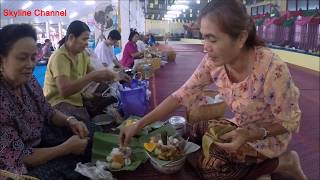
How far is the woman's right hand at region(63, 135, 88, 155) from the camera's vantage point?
1629mm

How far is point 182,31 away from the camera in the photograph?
2666 centimetres

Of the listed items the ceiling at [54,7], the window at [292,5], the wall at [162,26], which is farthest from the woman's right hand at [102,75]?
the wall at [162,26]

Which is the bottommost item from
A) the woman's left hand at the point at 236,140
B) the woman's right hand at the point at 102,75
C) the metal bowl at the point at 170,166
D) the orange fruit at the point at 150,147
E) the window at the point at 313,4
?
the metal bowl at the point at 170,166

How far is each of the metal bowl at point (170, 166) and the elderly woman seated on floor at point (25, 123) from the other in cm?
41

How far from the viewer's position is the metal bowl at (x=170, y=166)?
1.61 meters

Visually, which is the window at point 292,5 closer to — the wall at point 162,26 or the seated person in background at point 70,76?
the seated person in background at point 70,76

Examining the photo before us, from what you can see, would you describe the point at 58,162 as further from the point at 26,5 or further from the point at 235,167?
the point at 26,5

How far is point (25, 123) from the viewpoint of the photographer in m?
1.53

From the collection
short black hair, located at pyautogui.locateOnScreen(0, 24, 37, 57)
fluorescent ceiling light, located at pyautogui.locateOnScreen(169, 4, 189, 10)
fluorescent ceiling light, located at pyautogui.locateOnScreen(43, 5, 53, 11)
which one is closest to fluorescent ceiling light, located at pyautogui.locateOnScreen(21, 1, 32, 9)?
fluorescent ceiling light, located at pyautogui.locateOnScreen(43, 5, 53, 11)

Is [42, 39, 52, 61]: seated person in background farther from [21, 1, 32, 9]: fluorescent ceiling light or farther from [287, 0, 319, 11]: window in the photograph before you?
[287, 0, 319, 11]: window

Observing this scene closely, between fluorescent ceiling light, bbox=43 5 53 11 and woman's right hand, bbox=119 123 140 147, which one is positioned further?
fluorescent ceiling light, bbox=43 5 53 11

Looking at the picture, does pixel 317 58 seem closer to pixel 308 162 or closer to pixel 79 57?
pixel 308 162

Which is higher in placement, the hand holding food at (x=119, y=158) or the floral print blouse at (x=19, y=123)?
the floral print blouse at (x=19, y=123)

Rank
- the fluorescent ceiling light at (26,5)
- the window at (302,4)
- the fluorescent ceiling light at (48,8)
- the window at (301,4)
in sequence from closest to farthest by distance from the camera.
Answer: the fluorescent ceiling light at (26,5) < the fluorescent ceiling light at (48,8) < the window at (301,4) < the window at (302,4)
